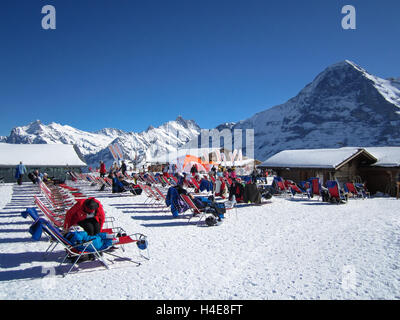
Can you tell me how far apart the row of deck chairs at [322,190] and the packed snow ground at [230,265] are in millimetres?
3604

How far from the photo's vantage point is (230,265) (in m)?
4.30

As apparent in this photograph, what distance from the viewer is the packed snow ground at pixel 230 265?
135 inches

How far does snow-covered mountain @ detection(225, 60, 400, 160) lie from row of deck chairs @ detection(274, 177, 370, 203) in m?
125

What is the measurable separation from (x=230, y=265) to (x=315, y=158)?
16.1 meters

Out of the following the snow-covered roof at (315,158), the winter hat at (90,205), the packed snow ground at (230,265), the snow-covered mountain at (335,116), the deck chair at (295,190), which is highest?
the snow-covered mountain at (335,116)

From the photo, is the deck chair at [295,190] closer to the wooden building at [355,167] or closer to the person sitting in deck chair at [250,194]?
the person sitting in deck chair at [250,194]

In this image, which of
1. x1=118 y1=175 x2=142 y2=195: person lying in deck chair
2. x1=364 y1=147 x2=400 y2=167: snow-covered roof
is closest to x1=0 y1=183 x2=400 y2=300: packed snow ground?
x1=118 y1=175 x2=142 y2=195: person lying in deck chair

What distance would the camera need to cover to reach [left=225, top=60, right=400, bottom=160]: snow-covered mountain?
452 ft

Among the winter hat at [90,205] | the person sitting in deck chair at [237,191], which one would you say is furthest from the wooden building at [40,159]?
the winter hat at [90,205]

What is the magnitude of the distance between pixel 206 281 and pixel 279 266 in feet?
4.16

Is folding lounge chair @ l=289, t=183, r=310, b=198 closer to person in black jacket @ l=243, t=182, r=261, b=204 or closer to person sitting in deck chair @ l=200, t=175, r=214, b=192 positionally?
person in black jacket @ l=243, t=182, r=261, b=204

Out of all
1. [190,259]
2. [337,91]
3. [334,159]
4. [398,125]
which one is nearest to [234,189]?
[190,259]
